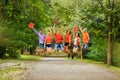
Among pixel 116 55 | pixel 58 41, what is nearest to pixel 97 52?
pixel 116 55

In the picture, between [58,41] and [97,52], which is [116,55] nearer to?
[58,41]

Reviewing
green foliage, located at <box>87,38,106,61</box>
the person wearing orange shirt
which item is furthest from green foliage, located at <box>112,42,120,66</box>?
the person wearing orange shirt

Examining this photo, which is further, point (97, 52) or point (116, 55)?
point (97, 52)

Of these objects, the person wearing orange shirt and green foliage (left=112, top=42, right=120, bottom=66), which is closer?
the person wearing orange shirt

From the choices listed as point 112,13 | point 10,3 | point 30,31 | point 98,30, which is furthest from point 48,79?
point 30,31

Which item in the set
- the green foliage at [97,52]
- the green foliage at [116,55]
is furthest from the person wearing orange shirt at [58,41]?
the green foliage at [97,52]

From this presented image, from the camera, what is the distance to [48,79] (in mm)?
16406

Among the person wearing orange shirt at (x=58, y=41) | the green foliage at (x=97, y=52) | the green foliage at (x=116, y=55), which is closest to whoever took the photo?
the person wearing orange shirt at (x=58, y=41)

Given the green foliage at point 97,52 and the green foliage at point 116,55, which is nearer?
the green foliage at point 116,55

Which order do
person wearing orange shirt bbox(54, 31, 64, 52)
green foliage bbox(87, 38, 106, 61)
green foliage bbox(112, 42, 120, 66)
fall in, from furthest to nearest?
green foliage bbox(87, 38, 106, 61), green foliage bbox(112, 42, 120, 66), person wearing orange shirt bbox(54, 31, 64, 52)

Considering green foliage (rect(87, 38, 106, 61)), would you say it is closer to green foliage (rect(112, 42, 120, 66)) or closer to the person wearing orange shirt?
green foliage (rect(112, 42, 120, 66))

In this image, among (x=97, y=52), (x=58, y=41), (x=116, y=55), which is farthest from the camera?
A: (x=97, y=52)

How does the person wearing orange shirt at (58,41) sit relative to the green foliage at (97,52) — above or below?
above

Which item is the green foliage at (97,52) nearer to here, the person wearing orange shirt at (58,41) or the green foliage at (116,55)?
the green foliage at (116,55)
